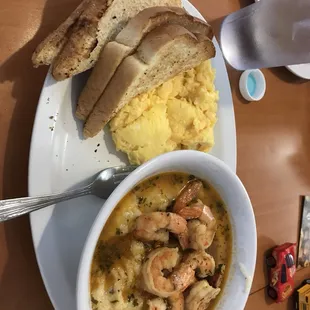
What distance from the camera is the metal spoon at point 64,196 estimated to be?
3.20 ft

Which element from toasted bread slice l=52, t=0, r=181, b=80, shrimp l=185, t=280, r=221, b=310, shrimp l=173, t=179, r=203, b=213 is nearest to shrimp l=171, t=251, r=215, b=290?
shrimp l=185, t=280, r=221, b=310

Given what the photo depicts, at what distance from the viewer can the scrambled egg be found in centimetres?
118

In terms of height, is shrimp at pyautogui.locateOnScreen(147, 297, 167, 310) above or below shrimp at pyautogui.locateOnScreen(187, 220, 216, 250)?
below

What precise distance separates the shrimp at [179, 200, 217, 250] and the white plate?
0.24 m

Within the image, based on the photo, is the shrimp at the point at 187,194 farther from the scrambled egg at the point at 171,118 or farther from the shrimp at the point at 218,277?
the shrimp at the point at 218,277

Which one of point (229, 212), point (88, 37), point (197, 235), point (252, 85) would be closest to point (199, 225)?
point (197, 235)

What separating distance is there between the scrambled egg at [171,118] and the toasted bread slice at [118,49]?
9 centimetres

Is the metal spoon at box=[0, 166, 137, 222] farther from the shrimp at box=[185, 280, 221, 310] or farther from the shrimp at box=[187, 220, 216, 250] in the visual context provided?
the shrimp at box=[185, 280, 221, 310]

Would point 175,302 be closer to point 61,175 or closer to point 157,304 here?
point 157,304

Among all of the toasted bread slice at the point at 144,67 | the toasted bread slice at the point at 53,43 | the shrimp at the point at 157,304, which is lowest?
the shrimp at the point at 157,304

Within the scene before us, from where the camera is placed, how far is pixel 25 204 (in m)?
0.99

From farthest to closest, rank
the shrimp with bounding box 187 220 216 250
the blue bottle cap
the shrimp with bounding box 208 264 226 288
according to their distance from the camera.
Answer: the blue bottle cap < the shrimp with bounding box 208 264 226 288 < the shrimp with bounding box 187 220 216 250

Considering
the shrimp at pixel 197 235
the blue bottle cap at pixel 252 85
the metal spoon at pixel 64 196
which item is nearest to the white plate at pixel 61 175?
the metal spoon at pixel 64 196

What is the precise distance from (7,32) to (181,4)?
1.56 ft
